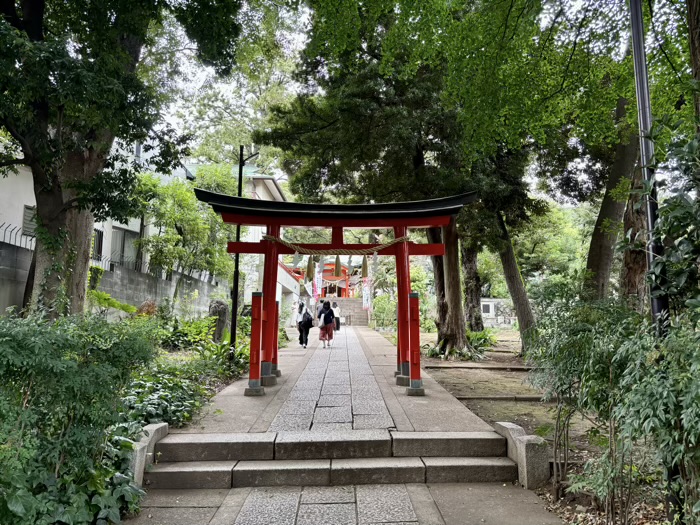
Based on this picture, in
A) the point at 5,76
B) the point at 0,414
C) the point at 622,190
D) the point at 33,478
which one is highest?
the point at 5,76

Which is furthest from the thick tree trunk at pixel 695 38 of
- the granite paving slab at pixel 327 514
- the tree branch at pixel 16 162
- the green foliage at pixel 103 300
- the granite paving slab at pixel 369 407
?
the green foliage at pixel 103 300

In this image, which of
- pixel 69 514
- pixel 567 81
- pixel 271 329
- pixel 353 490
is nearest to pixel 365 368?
pixel 271 329

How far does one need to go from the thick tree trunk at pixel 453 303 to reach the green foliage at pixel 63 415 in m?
10.8

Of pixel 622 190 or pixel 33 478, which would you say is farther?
pixel 622 190

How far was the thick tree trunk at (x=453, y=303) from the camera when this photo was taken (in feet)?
Answer: 45.0

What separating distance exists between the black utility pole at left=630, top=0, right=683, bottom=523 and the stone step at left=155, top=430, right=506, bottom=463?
2368 mm

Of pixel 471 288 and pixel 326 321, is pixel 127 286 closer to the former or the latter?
pixel 326 321

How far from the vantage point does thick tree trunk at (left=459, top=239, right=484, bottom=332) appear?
62.3ft

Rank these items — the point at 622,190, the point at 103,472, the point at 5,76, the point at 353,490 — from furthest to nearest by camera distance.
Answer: the point at 622,190 → the point at 5,76 → the point at 353,490 → the point at 103,472

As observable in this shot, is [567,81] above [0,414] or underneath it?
above

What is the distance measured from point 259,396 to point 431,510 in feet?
13.8

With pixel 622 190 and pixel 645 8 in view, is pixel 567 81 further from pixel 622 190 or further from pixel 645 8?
pixel 622 190

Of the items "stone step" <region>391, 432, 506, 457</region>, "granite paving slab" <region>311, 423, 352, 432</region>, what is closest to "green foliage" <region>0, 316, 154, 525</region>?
"granite paving slab" <region>311, 423, 352, 432</region>

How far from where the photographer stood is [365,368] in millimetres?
11055
